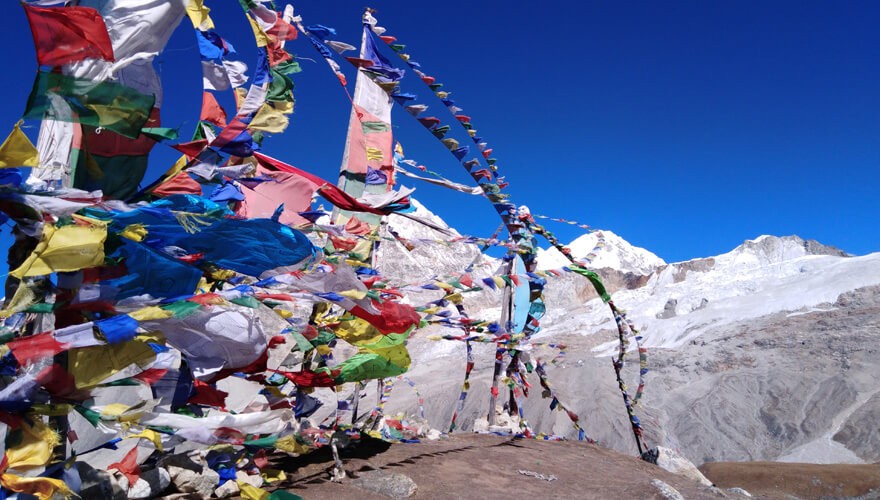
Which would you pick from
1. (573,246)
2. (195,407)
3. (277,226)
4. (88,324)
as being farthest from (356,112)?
(573,246)

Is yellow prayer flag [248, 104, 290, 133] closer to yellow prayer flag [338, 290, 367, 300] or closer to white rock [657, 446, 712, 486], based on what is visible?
yellow prayer flag [338, 290, 367, 300]

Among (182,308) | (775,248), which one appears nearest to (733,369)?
(182,308)

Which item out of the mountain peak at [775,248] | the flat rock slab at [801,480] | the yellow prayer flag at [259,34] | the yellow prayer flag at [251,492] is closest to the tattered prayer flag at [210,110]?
the yellow prayer flag at [259,34]

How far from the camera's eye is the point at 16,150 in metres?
2.79

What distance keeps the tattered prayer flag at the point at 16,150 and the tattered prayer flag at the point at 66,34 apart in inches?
14.2

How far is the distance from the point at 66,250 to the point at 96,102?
0.78 m

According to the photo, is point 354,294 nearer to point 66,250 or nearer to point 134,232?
point 134,232

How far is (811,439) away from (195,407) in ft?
77.2

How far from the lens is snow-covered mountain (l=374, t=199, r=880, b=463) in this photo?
22172mm

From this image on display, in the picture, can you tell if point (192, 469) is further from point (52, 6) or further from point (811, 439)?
point (811, 439)

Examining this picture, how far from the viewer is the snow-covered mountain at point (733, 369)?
873 inches

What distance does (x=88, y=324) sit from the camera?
2.97 meters

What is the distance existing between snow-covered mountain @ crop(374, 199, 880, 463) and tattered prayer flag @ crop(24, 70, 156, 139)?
327 inches

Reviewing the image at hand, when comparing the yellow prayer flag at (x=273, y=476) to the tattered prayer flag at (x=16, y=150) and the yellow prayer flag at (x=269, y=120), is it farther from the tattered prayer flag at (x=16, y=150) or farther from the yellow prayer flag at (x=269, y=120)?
the tattered prayer flag at (x=16, y=150)
